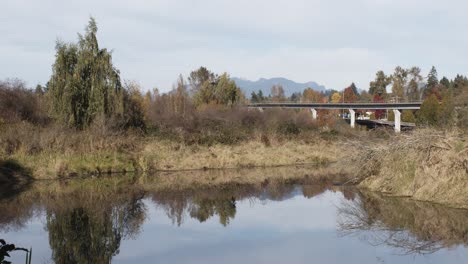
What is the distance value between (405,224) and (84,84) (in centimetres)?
2408

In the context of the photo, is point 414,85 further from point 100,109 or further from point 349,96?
point 100,109

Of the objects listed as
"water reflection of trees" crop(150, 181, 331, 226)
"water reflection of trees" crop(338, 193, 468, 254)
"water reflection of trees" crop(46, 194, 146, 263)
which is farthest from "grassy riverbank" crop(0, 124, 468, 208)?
Answer: "water reflection of trees" crop(46, 194, 146, 263)

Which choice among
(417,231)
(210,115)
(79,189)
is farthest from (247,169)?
(417,231)

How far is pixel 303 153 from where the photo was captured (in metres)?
38.9

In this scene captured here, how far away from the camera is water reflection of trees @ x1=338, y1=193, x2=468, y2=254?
42.2ft

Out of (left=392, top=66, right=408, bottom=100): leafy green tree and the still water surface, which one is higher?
(left=392, top=66, right=408, bottom=100): leafy green tree

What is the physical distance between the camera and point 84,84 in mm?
33438

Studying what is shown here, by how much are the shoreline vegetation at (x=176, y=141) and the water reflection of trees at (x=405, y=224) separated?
3.57ft

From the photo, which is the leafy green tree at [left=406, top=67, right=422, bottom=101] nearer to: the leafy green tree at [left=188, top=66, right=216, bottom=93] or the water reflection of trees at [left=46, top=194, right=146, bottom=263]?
the leafy green tree at [left=188, top=66, right=216, bottom=93]

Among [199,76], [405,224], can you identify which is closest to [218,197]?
[405,224]

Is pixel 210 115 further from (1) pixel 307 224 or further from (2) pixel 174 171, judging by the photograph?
(1) pixel 307 224

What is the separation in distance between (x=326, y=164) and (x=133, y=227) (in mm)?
23924

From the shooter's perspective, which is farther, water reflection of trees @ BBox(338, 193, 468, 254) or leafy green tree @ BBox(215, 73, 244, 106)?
leafy green tree @ BBox(215, 73, 244, 106)

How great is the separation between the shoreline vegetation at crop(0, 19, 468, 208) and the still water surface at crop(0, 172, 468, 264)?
4.60 ft
